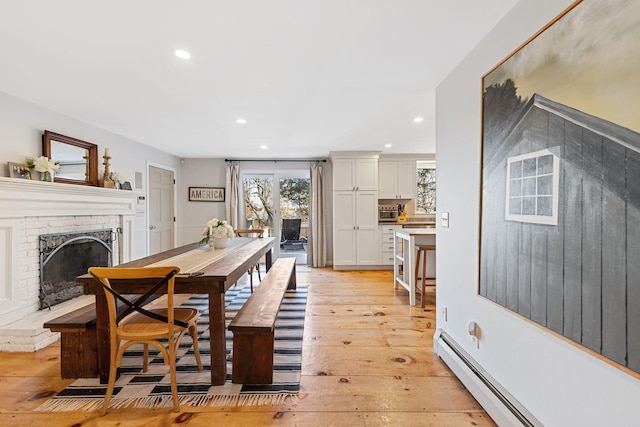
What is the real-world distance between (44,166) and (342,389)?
353 centimetres

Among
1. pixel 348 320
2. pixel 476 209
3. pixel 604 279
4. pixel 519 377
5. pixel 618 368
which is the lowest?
pixel 348 320

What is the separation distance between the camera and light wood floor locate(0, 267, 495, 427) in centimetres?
165

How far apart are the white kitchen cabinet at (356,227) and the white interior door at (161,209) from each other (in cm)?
331

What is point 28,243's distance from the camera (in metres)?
2.88

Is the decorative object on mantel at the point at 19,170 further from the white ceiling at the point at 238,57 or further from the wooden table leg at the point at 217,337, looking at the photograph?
the wooden table leg at the point at 217,337

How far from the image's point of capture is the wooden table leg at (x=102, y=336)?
1945 millimetres

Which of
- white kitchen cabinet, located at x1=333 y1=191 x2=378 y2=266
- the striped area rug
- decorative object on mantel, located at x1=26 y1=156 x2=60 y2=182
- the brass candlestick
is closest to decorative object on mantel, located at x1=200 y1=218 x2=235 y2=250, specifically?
the striped area rug

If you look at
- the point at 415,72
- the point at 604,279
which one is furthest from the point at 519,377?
the point at 415,72

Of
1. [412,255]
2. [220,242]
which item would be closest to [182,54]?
[220,242]

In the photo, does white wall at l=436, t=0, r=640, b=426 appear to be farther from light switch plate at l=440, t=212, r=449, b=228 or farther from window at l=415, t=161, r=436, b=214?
window at l=415, t=161, r=436, b=214

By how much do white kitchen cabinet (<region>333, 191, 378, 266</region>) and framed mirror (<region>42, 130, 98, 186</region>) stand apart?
3.78 meters

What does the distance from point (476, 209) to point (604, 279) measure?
0.89 m

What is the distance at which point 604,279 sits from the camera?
1011mm

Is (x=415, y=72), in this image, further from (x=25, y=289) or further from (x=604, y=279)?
(x=25, y=289)
